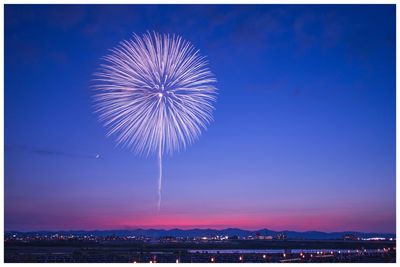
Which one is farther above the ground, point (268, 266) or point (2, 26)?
point (2, 26)

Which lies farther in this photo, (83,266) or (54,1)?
(54,1)

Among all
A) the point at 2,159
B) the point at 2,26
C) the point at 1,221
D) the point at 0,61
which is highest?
the point at 2,26

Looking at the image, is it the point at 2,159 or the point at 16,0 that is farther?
the point at 16,0

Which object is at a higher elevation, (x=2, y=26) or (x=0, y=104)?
(x=2, y=26)

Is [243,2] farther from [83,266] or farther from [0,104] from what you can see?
[83,266]

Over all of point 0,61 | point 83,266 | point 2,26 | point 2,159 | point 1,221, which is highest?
point 2,26

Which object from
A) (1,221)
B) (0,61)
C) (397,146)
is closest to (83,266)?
(1,221)

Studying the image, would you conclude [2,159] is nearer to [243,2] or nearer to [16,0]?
[16,0]

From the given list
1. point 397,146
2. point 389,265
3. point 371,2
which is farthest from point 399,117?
point 389,265
